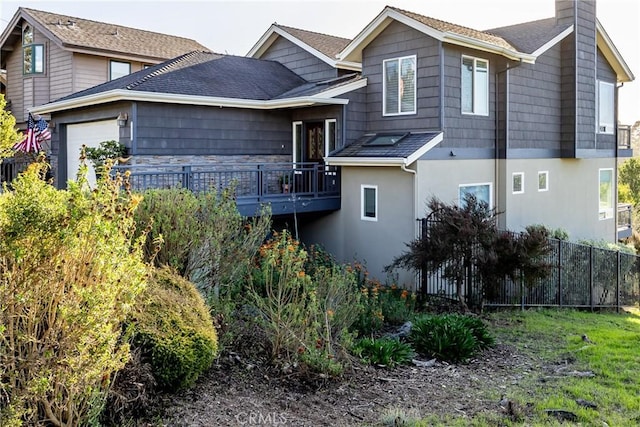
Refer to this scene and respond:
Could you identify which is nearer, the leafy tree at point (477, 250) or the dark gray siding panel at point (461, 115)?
the leafy tree at point (477, 250)

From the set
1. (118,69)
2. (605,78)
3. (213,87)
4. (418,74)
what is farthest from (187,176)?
(605,78)

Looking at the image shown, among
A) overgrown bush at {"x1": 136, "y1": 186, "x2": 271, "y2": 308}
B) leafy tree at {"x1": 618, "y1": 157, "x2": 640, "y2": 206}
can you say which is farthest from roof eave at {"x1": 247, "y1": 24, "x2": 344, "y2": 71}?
leafy tree at {"x1": 618, "y1": 157, "x2": 640, "y2": 206}

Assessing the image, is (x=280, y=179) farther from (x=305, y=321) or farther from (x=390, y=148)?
(x=305, y=321)

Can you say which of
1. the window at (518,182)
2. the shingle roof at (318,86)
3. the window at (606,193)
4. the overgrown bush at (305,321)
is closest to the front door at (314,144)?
the shingle roof at (318,86)

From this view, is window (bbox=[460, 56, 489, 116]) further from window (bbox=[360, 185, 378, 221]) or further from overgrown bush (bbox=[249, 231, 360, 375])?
overgrown bush (bbox=[249, 231, 360, 375])

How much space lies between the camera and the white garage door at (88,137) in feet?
48.0

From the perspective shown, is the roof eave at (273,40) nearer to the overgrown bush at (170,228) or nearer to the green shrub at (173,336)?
the overgrown bush at (170,228)

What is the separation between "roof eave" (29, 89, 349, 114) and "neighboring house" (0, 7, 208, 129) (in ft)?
15.5

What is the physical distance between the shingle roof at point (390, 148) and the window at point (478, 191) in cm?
175

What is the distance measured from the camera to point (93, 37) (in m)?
21.4

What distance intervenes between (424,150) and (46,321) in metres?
9.79

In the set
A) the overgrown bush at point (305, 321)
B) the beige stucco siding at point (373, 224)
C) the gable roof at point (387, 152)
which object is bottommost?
the overgrown bush at point (305, 321)

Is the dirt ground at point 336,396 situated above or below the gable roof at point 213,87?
below

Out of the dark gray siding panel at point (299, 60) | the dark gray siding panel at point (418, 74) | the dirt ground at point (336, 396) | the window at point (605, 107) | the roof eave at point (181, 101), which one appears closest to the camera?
the dirt ground at point (336, 396)
